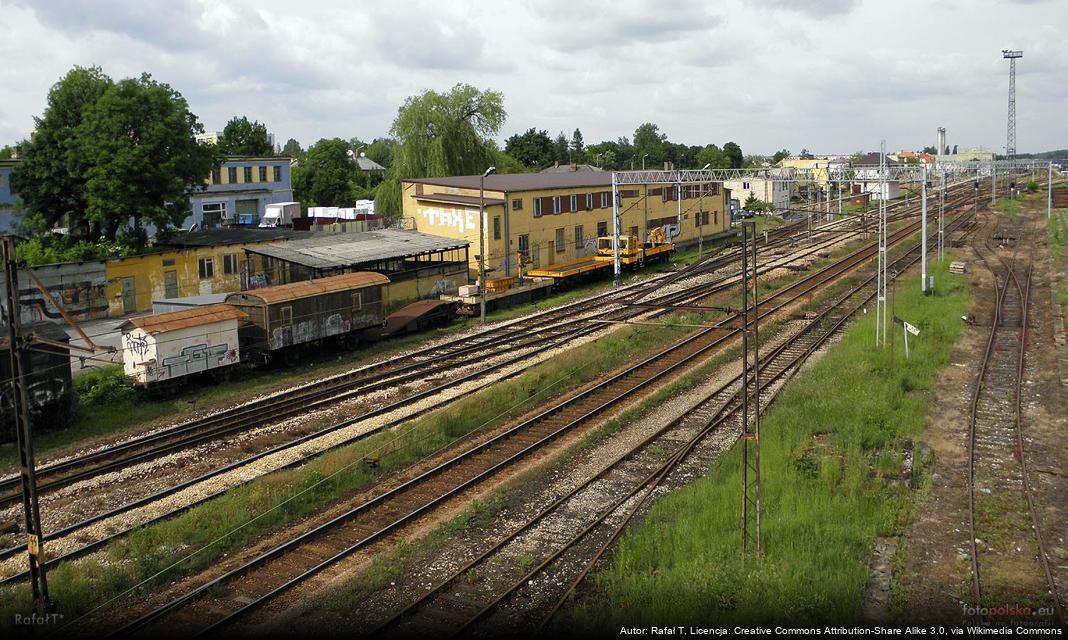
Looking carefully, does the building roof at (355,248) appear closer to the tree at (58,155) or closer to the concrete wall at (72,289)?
the concrete wall at (72,289)

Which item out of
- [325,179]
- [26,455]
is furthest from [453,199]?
[325,179]

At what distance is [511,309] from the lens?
41.4 meters

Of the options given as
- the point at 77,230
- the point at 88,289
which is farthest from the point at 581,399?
the point at 77,230

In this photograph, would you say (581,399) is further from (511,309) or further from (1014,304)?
(1014,304)

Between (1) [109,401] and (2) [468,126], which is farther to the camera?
(2) [468,126]

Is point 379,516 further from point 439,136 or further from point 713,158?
→ point 713,158

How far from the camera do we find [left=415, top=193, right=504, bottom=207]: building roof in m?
45.1

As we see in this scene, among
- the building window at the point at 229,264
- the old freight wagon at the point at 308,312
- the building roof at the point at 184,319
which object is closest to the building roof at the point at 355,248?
the building window at the point at 229,264

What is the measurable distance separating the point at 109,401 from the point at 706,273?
111ft

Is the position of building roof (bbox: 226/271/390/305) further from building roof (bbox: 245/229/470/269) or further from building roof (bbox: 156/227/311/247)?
building roof (bbox: 156/227/311/247)

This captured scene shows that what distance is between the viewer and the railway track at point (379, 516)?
43.2 ft

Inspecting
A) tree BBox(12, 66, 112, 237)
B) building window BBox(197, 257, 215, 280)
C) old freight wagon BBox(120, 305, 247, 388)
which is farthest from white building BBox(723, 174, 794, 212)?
old freight wagon BBox(120, 305, 247, 388)

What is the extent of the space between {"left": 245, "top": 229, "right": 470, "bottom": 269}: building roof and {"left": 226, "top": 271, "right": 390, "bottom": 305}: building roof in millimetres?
2993

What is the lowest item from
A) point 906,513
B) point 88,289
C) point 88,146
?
point 906,513
